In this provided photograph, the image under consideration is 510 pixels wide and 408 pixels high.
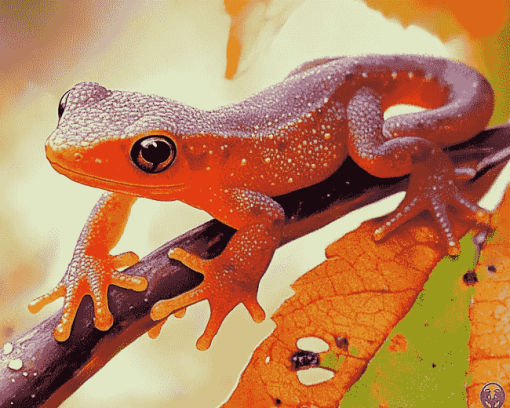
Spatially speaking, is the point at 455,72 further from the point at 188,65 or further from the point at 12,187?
the point at 12,187

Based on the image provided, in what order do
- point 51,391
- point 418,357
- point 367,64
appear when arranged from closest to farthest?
point 51,391 → point 418,357 → point 367,64

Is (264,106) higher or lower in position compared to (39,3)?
lower

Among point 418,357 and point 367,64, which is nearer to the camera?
point 418,357

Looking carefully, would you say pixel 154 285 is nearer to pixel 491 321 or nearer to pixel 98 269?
pixel 98 269

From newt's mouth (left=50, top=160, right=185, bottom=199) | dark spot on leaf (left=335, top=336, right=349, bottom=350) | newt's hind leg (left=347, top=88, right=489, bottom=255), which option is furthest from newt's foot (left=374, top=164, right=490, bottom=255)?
newt's mouth (left=50, top=160, right=185, bottom=199)

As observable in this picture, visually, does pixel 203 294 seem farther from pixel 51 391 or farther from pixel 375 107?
pixel 375 107

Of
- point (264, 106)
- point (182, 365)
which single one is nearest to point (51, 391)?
point (182, 365)

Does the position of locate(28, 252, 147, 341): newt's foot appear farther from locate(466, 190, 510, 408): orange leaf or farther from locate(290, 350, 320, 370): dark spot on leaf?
locate(466, 190, 510, 408): orange leaf

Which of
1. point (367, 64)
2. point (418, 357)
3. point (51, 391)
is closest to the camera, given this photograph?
point (51, 391)

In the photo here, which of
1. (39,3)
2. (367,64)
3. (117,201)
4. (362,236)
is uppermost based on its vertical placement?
(39,3)
